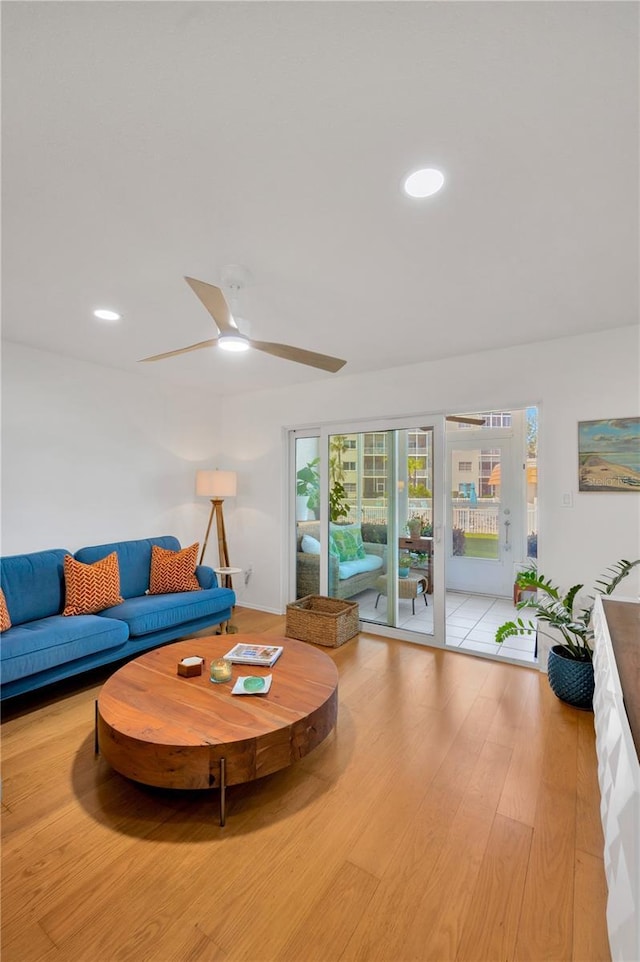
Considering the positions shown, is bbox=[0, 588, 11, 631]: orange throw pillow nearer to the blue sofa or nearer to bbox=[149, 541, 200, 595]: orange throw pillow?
the blue sofa

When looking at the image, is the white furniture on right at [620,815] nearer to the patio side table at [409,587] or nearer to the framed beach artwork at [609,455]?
the framed beach artwork at [609,455]

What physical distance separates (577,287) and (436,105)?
1579 mm

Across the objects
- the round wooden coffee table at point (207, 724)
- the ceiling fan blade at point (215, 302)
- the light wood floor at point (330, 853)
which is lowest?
the light wood floor at point (330, 853)

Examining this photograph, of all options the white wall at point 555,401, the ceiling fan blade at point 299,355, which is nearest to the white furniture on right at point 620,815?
the ceiling fan blade at point 299,355

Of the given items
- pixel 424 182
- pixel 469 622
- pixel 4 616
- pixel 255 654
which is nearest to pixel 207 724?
pixel 255 654

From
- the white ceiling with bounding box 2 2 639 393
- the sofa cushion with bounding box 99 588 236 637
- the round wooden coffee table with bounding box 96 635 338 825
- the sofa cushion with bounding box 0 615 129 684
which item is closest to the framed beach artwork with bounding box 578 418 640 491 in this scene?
the white ceiling with bounding box 2 2 639 393

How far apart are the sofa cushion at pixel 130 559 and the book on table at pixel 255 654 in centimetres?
151

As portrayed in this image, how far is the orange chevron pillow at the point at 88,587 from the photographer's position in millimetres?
3102

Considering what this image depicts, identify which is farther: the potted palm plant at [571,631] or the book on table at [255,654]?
the potted palm plant at [571,631]

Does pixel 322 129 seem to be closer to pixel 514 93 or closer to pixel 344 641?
pixel 514 93

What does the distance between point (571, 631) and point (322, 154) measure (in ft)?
10.1

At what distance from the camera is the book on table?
2430 millimetres

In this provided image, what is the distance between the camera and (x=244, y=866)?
1540 millimetres

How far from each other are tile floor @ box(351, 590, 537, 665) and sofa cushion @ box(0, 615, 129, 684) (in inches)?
89.8
